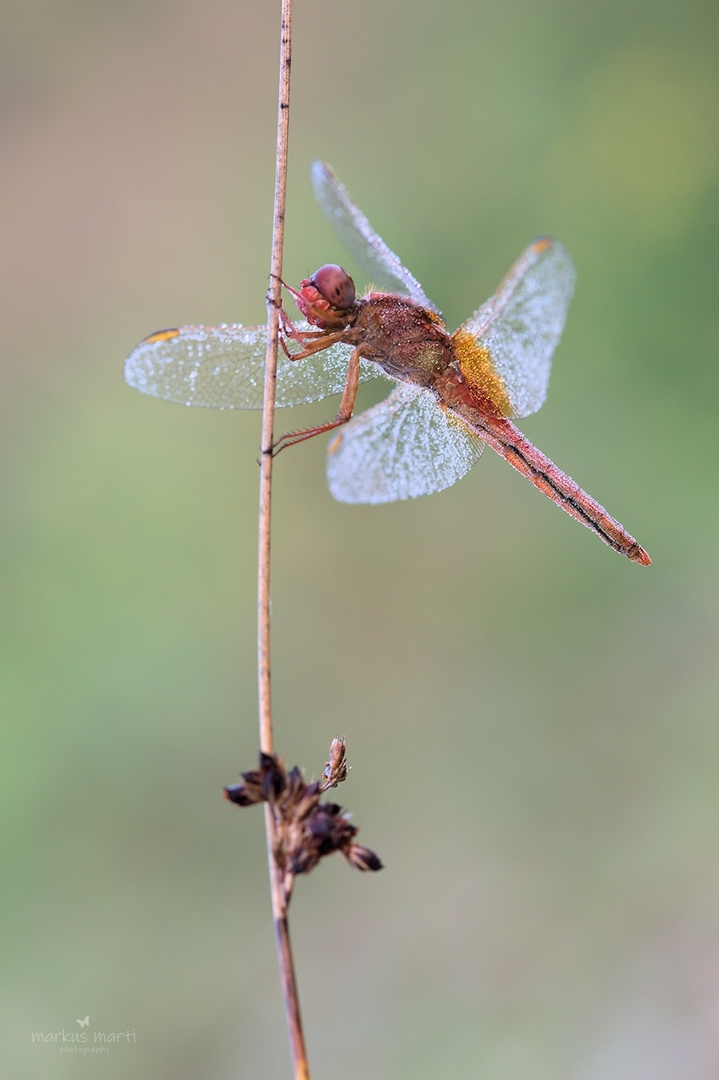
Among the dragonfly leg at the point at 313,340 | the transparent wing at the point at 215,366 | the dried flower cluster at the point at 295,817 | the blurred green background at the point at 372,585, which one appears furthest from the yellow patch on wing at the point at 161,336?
the blurred green background at the point at 372,585

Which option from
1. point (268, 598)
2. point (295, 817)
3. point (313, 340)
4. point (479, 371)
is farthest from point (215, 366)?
point (295, 817)

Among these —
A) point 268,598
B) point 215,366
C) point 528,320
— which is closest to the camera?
point 268,598

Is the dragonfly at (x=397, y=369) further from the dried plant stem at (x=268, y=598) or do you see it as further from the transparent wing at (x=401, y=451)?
the dried plant stem at (x=268, y=598)

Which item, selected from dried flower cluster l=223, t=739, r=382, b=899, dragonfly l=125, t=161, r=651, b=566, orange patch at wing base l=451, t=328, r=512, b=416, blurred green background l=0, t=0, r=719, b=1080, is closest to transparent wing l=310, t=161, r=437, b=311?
dragonfly l=125, t=161, r=651, b=566

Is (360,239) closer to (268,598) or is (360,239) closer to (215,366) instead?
(215,366)

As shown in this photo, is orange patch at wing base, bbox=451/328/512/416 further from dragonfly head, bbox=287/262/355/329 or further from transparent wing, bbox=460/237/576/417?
dragonfly head, bbox=287/262/355/329
